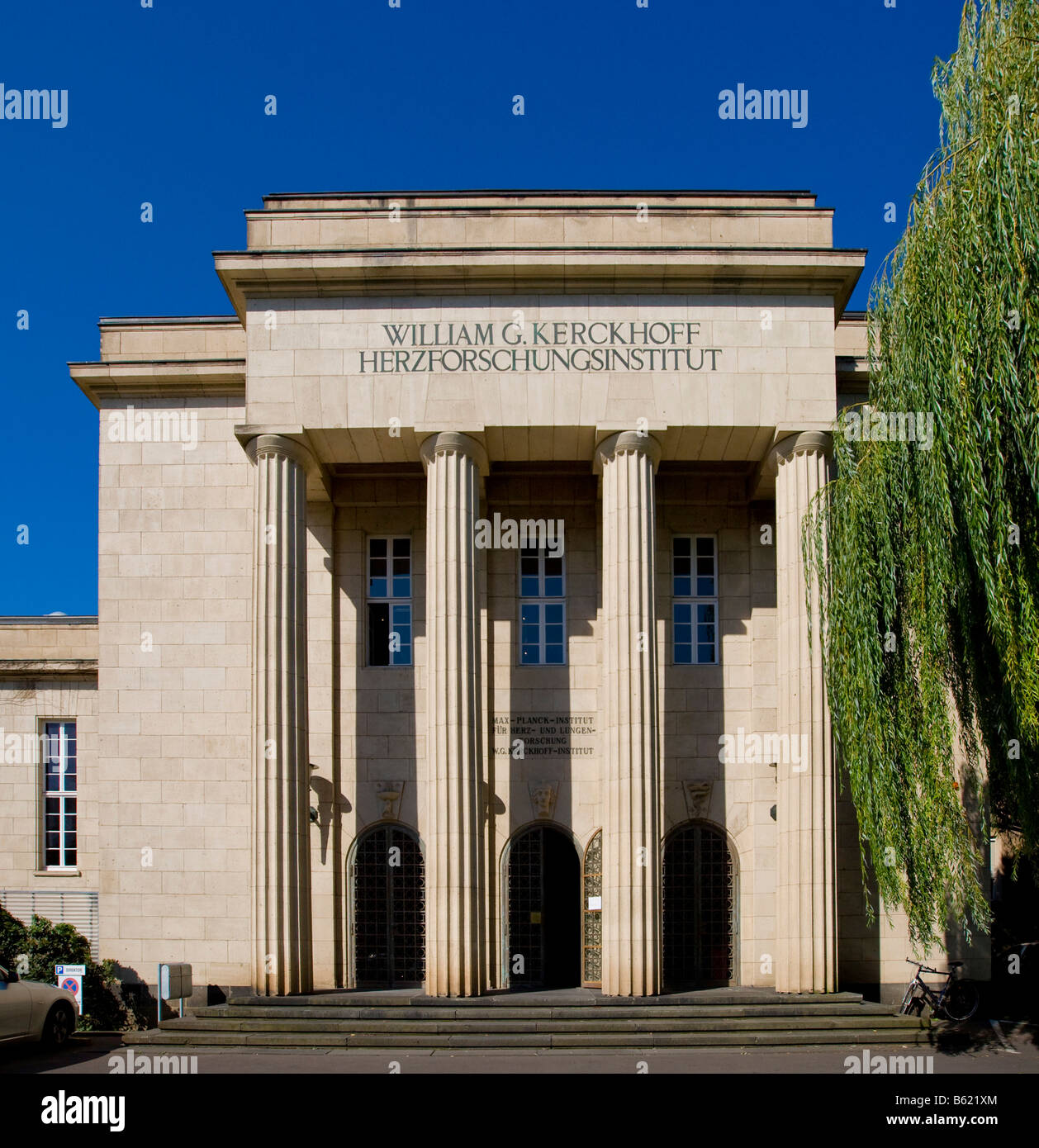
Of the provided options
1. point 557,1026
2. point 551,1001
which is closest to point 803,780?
point 551,1001

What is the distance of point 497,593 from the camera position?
2230 cm

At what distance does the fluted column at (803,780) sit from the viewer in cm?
1905

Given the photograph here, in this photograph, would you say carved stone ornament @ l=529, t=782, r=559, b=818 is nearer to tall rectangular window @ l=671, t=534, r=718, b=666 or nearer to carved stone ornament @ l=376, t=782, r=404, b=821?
carved stone ornament @ l=376, t=782, r=404, b=821

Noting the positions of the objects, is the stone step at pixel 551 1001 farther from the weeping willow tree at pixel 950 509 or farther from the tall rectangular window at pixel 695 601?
the tall rectangular window at pixel 695 601

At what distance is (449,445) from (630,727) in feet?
17.8

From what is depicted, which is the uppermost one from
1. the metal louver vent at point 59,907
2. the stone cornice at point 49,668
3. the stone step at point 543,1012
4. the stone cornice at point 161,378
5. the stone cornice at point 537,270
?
the stone cornice at point 537,270

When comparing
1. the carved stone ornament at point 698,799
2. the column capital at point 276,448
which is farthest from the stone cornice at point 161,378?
the carved stone ornament at point 698,799

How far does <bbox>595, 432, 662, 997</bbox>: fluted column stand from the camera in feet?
62.3

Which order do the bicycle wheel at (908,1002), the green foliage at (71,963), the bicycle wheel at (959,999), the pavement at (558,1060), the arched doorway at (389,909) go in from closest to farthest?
the pavement at (558,1060) → the bicycle wheel at (959,999) → the bicycle wheel at (908,1002) → the green foliage at (71,963) → the arched doorway at (389,909)

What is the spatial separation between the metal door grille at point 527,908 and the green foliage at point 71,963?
255 inches

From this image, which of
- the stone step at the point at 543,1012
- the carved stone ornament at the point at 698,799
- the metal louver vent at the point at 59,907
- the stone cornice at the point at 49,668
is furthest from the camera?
the stone cornice at the point at 49,668

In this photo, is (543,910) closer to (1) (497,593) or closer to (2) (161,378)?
(1) (497,593)


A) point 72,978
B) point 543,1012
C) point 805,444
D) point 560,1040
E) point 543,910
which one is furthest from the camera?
point 543,910
